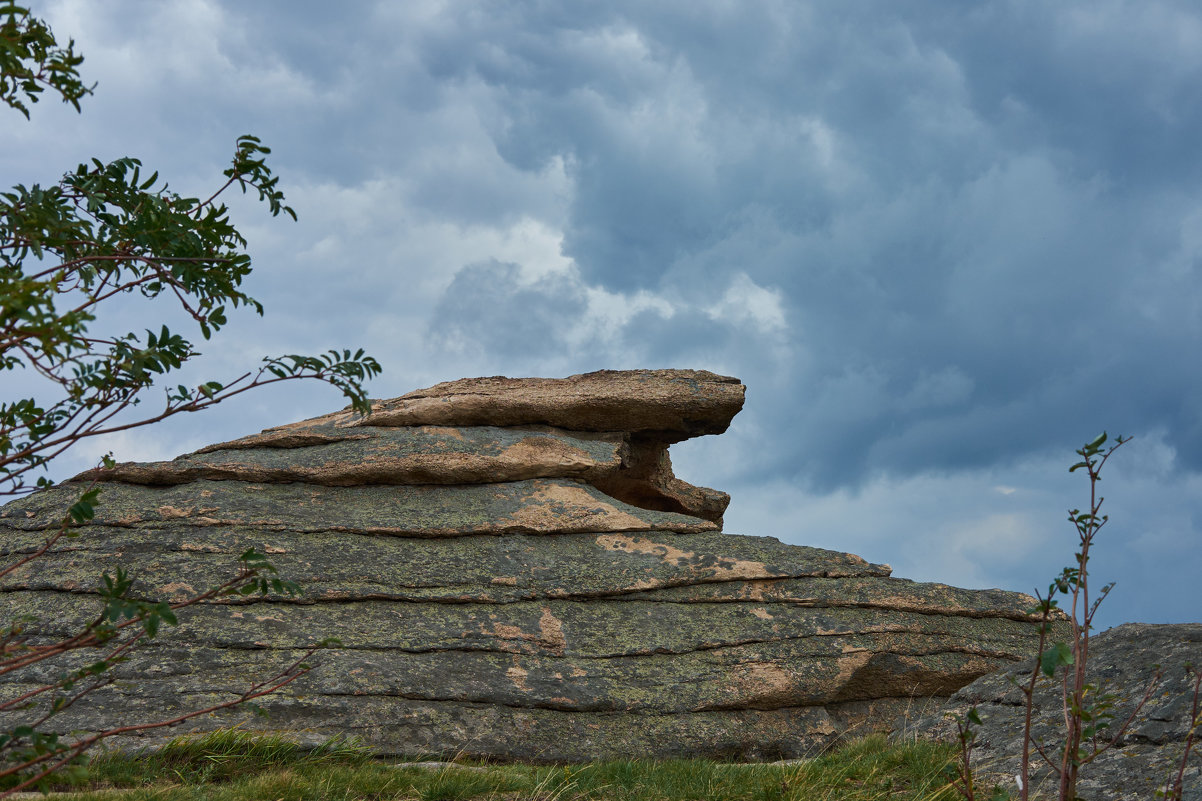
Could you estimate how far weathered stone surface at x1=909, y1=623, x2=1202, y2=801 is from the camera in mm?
8516

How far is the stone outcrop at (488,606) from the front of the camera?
1105 cm

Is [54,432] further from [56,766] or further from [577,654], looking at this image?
[577,654]

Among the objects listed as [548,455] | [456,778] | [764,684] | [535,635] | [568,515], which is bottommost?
[456,778]

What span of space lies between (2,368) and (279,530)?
7695 millimetres

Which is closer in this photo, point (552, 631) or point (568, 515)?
point (552, 631)

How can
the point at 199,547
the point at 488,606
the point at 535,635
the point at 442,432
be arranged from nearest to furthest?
the point at 535,635, the point at 488,606, the point at 199,547, the point at 442,432

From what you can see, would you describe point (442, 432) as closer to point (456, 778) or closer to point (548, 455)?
point (548, 455)

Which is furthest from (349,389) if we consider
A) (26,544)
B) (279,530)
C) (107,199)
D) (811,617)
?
(26,544)

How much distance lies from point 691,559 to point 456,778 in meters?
5.59

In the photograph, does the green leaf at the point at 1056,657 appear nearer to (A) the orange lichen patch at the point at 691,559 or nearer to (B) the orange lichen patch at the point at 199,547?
(A) the orange lichen patch at the point at 691,559

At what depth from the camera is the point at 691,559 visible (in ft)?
45.2

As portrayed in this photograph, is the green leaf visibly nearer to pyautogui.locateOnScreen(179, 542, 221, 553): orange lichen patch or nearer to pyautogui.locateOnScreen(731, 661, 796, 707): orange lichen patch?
pyautogui.locateOnScreen(731, 661, 796, 707): orange lichen patch

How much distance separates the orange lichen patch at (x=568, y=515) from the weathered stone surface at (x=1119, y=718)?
5.27 meters

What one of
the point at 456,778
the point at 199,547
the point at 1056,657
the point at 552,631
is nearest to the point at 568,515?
the point at 552,631
